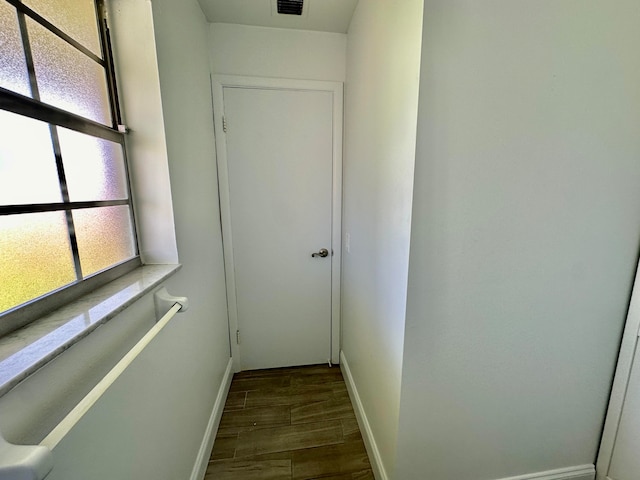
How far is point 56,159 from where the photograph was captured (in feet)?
2.31

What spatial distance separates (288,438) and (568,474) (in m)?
1.44

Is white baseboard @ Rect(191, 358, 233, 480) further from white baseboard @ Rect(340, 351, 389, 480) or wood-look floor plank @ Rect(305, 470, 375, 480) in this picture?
white baseboard @ Rect(340, 351, 389, 480)

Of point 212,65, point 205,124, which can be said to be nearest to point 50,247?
point 205,124

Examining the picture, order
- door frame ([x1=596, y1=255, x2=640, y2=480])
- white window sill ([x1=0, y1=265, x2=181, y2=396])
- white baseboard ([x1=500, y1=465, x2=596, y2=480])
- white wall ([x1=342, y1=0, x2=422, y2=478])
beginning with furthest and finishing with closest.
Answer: white baseboard ([x1=500, y1=465, x2=596, y2=480]) < door frame ([x1=596, y1=255, x2=640, y2=480]) < white wall ([x1=342, y1=0, x2=422, y2=478]) < white window sill ([x1=0, y1=265, x2=181, y2=396])

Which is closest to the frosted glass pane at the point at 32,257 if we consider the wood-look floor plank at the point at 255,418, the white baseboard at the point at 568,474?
the wood-look floor plank at the point at 255,418

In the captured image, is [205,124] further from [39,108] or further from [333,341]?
[333,341]

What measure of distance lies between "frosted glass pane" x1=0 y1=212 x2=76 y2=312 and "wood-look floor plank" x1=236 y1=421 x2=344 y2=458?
1.38 m

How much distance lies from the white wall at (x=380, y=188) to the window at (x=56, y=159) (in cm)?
104

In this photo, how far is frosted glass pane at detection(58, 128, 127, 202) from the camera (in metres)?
0.75

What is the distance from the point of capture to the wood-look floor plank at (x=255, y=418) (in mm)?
1679

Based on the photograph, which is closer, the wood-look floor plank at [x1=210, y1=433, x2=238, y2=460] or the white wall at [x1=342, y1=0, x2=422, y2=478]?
the white wall at [x1=342, y1=0, x2=422, y2=478]

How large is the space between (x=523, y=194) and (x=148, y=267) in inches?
57.9

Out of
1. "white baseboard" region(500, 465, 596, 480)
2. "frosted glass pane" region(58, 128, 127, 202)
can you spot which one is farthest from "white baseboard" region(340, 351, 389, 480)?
"frosted glass pane" region(58, 128, 127, 202)

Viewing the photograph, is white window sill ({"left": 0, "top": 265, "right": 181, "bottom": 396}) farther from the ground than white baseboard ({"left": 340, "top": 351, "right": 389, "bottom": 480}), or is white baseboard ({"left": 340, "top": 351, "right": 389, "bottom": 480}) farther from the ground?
white window sill ({"left": 0, "top": 265, "right": 181, "bottom": 396})
